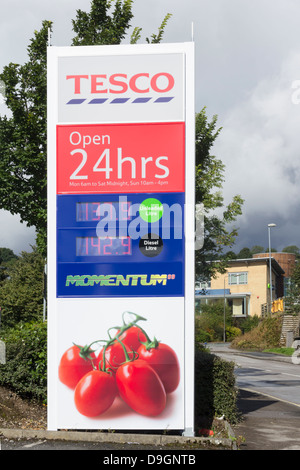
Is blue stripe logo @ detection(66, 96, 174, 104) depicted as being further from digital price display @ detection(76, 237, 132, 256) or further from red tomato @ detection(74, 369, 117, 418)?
A: red tomato @ detection(74, 369, 117, 418)

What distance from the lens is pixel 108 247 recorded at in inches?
380

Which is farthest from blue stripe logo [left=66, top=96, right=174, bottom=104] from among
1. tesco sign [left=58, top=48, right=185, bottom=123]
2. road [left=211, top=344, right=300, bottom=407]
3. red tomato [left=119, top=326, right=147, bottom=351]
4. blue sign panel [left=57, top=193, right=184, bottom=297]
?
road [left=211, top=344, right=300, bottom=407]

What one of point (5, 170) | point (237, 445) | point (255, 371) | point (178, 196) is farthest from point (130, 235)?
point (255, 371)

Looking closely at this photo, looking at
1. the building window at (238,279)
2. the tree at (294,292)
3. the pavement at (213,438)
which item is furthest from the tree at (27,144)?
the building window at (238,279)

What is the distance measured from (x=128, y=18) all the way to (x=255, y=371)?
57.9 ft

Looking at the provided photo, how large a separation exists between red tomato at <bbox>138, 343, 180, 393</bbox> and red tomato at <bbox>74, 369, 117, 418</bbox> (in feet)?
2.31

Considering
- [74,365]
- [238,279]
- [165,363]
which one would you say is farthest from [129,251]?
[238,279]

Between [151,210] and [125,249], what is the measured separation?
0.74 meters

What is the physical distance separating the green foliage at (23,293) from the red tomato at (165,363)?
25991 millimetres

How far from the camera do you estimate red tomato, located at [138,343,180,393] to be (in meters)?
9.59

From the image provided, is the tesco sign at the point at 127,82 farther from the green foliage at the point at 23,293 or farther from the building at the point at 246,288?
the building at the point at 246,288

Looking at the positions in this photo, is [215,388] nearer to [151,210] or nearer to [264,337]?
[151,210]

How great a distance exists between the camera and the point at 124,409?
962cm
